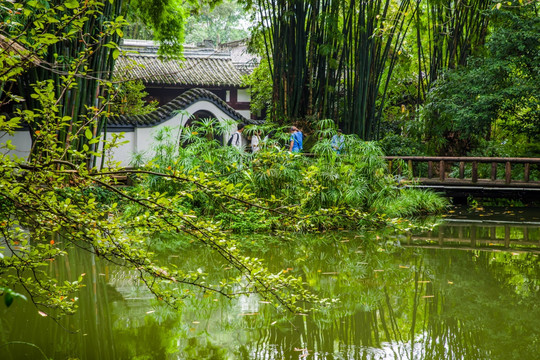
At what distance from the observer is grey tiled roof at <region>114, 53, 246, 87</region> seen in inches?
653

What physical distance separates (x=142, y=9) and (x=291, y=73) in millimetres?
2708

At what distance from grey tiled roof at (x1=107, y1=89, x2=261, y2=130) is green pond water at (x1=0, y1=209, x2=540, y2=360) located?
7243 millimetres

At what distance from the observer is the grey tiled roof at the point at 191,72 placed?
16.6 meters

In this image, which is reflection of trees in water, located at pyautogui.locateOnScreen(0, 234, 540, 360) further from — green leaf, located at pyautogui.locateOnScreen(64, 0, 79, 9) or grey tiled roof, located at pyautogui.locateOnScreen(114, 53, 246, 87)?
grey tiled roof, located at pyautogui.locateOnScreen(114, 53, 246, 87)

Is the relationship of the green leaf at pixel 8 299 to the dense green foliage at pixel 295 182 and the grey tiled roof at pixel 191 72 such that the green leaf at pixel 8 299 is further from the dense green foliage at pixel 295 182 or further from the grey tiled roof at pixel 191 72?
the grey tiled roof at pixel 191 72

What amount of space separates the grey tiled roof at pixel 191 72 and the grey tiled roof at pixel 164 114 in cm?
329

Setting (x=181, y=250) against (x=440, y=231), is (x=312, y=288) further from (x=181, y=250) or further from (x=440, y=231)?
(x=440, y=231)

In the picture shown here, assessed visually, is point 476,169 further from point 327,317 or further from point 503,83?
point 327,317

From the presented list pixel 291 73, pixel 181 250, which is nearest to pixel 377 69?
pixel 291 73

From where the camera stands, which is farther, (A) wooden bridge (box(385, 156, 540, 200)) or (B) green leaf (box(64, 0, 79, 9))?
(A) wooden bridge (box(385, 156, 540, 200))

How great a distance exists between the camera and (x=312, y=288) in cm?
385

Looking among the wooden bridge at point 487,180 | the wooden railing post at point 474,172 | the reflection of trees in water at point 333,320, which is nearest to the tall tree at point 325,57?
the wooden bridge at point 487,180

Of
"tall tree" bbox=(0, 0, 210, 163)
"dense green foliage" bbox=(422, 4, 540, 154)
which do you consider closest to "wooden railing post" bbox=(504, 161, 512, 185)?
"dense green foliage" bbox=(422, 4, 540, 154)

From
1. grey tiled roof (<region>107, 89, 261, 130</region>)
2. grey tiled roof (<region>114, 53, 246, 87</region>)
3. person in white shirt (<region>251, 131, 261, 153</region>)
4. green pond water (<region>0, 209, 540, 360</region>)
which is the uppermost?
grey tiled roof (<region>114, 53, 246, 87</region>)
